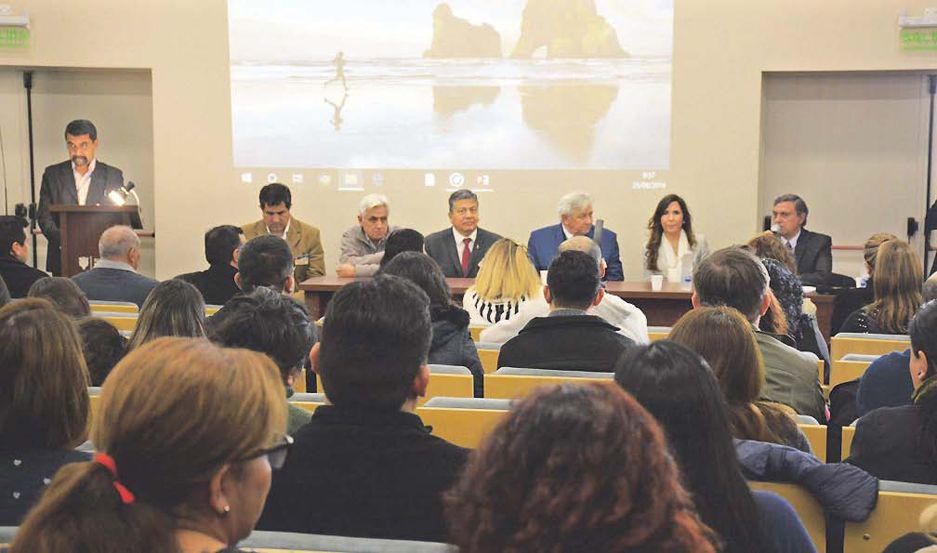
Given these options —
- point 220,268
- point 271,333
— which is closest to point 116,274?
point 220,268

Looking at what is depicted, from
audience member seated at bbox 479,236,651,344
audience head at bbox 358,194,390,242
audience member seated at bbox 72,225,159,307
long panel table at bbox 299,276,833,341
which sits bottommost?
long panel table at bbox 299,276,833,341

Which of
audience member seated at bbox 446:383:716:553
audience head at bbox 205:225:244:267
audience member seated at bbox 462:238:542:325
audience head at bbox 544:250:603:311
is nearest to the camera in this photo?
audience member seated at bbox 446:383:716:553

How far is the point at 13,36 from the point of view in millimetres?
9195

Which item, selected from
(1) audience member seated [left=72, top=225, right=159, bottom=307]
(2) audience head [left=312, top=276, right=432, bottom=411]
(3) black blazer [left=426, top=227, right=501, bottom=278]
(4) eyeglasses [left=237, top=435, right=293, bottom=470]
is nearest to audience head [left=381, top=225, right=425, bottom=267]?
(1) audience member seated [left=72, top=225, right=159, bottom=307]

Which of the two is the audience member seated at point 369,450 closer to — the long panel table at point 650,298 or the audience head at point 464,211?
the long panel table at point 650,298

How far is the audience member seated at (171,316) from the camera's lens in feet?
11.9

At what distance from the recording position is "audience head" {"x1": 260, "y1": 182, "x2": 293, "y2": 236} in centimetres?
812

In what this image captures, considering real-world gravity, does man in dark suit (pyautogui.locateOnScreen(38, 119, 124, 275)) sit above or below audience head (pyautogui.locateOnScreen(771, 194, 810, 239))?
above

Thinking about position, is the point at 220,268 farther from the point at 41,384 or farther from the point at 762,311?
the point at 41,384

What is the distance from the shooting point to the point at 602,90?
8891 mm

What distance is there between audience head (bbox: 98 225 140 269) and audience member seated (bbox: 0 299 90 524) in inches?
132

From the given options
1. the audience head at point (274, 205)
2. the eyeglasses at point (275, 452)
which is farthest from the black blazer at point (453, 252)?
the eyeglasses at point (275, 452)

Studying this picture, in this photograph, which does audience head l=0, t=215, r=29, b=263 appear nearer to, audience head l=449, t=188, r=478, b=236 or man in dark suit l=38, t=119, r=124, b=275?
man in dark suit l=38, t=119, r=124, b=275

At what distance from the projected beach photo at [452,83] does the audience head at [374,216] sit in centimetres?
113
